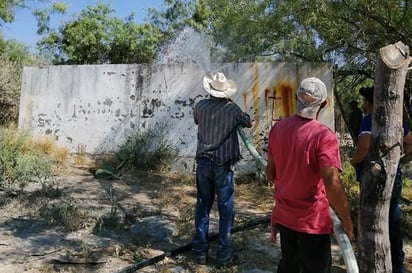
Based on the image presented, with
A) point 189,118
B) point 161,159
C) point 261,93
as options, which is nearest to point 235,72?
point 261,93

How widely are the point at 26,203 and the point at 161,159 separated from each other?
9.57ft

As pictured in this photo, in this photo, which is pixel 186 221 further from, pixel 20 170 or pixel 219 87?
pixel 20 170

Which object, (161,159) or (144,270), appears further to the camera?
(161,159)

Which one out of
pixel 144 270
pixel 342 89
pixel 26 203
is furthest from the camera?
pixel 342 89

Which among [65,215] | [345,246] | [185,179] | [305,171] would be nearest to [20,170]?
[65,215]

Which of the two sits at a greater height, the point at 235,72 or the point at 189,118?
the point at 235,72

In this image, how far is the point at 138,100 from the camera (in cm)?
888

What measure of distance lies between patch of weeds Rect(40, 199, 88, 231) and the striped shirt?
1.74 metres

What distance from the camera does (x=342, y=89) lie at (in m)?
9.56

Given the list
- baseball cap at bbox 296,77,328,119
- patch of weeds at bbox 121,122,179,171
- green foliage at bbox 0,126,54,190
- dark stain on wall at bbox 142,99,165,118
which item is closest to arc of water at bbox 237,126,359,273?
baseball cap at bbox 296,77,328,119

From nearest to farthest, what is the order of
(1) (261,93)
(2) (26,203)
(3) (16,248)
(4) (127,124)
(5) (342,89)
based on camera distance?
(3) (16,248), (2) (26,203), (1) (261,93), (4) (127,124), (5) (342,89)

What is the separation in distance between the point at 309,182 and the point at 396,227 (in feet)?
4.57

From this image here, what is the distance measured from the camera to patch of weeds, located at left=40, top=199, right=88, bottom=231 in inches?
208

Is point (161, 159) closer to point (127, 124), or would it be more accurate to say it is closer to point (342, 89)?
point (127, 124)
